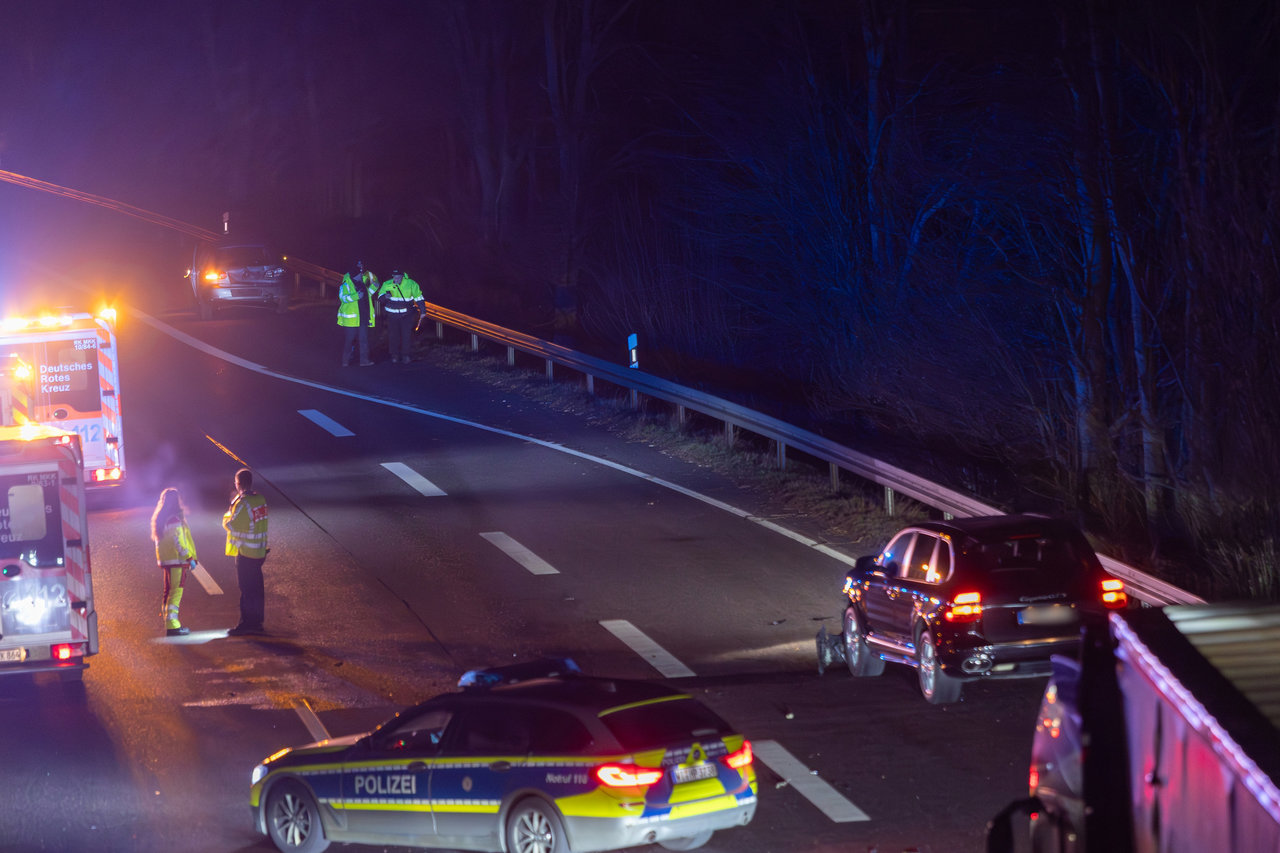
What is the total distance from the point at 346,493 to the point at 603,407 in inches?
281

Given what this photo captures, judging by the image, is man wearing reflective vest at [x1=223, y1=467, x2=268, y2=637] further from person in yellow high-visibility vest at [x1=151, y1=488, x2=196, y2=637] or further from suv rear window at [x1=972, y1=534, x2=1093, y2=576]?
suv rear window at [x1=972, y1=534, x2=1093, y2=576]

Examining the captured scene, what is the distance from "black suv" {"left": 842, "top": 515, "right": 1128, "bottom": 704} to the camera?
11.2 m

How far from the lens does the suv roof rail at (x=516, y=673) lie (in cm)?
945

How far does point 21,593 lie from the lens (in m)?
12.7

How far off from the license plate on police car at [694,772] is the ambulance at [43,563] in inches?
267

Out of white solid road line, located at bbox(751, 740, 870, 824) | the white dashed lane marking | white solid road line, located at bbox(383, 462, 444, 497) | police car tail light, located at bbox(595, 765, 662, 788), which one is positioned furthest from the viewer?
white solid road line, located at bbox(383, 462, 444, 497)

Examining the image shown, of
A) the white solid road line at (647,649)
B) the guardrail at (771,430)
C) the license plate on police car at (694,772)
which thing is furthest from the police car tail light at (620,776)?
the guardrail at (771,430)

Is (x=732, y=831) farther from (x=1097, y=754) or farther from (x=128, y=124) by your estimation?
(x=128, y=124)

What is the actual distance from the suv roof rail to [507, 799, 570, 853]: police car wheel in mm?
955

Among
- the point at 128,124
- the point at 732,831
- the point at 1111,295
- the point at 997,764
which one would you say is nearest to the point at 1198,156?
the point at 1111,295

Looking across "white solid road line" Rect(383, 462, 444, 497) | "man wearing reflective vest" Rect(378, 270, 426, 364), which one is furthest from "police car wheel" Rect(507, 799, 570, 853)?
"man wearing reflective vest" Rect(378, 270, 426, 364)

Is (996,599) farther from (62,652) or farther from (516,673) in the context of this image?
(62,652)

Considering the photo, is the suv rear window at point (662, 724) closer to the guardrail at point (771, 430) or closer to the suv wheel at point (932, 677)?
the suv wheel at point (932, 677)

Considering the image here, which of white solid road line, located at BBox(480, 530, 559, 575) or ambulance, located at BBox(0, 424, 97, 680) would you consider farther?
white solid road line, located at BBox(480, 530, 559, 575)
